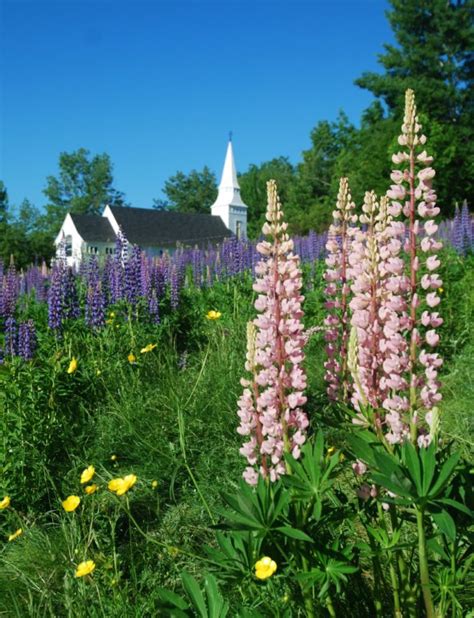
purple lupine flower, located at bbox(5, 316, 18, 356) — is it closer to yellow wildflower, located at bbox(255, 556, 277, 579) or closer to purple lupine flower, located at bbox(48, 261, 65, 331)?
purple lupine flower, located at bbox(48, 261, 65, 331)

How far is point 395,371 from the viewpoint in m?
1.86

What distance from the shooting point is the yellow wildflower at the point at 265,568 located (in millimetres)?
1601

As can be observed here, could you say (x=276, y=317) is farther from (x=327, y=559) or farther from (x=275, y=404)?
(x=327, y=559)

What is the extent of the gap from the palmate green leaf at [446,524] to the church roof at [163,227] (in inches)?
2080

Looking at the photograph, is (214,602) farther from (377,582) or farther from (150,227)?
(150,227)

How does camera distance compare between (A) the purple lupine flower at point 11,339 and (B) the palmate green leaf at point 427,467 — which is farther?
(A) the purple lupine flower at point 11,339

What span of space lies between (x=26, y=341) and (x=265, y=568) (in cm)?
322

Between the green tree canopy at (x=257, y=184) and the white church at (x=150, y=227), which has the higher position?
the green tree canopy at (x=257, y=184)

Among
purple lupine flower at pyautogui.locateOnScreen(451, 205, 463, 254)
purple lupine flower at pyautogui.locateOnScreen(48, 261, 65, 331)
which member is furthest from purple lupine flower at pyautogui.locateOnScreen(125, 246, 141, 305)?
purple lupine flower at pyautogui.locateOnScreen(451, 205, 463, 254)

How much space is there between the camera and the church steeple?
227 ft

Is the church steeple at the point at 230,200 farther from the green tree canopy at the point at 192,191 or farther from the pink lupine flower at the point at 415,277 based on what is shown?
the pink lupine flower at the point at 415,277

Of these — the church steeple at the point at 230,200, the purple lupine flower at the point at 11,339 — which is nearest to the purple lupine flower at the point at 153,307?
the purple lupine flower at the point at 11,339

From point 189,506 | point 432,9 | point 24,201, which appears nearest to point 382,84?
point 432,9

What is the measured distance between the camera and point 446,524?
1.46m
